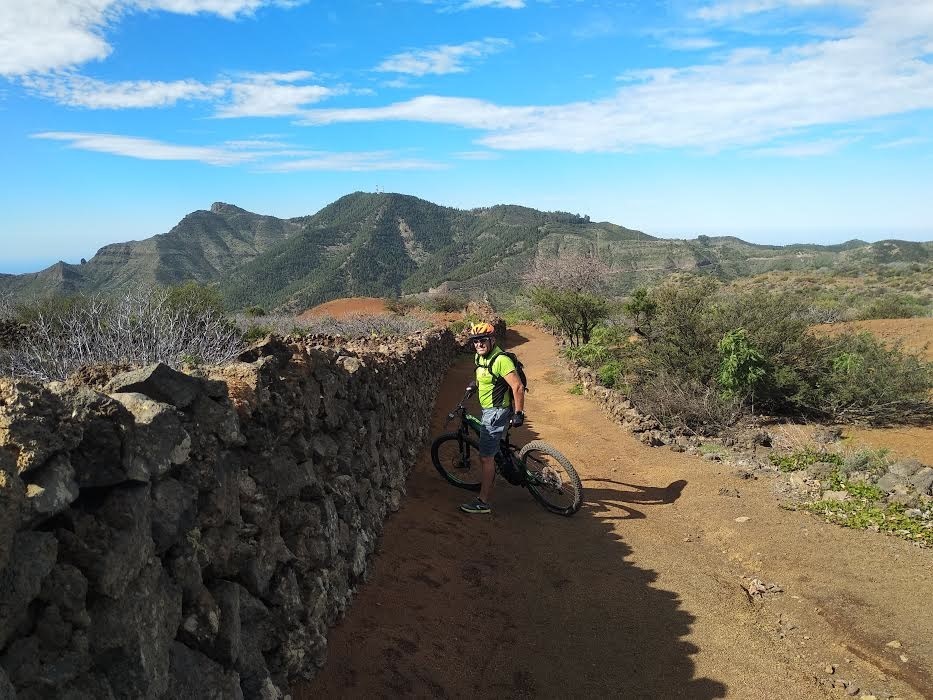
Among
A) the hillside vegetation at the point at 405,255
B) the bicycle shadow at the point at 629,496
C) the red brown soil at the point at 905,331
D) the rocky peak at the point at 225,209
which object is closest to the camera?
the bicycle shadow at the point at 629,496

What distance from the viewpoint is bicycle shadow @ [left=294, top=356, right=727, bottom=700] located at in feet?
13.4

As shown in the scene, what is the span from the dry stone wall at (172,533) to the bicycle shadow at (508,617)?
36 cm

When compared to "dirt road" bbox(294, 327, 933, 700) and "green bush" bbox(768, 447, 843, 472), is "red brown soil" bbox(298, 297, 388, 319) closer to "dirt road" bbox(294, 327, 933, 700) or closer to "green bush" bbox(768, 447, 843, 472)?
"green bush" bbox(768, 447, 843, 472)

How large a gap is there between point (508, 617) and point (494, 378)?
2.48 metres

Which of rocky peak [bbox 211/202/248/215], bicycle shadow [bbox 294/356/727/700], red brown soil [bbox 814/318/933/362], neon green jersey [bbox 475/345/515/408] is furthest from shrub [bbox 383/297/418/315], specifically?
rocky peak [bbox 211/202/248/215]

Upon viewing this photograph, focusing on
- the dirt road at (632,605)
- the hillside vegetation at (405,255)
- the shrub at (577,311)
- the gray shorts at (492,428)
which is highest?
the hillside vegetation at (405,255)

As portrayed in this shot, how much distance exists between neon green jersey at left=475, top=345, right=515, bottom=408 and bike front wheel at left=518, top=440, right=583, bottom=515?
0.79 m

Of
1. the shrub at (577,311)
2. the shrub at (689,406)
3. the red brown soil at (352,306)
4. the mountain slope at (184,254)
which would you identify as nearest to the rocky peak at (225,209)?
the mountain slope at (184,254)

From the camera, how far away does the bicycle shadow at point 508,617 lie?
4098mm

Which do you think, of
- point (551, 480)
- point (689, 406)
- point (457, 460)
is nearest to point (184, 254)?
point (689, 406)

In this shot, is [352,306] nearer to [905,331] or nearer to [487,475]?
[905,331]

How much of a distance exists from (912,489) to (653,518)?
289cm

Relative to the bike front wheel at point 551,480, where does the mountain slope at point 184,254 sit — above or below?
above

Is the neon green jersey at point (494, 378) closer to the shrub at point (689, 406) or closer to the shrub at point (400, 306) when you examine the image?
the shrub at point (689, 406)
